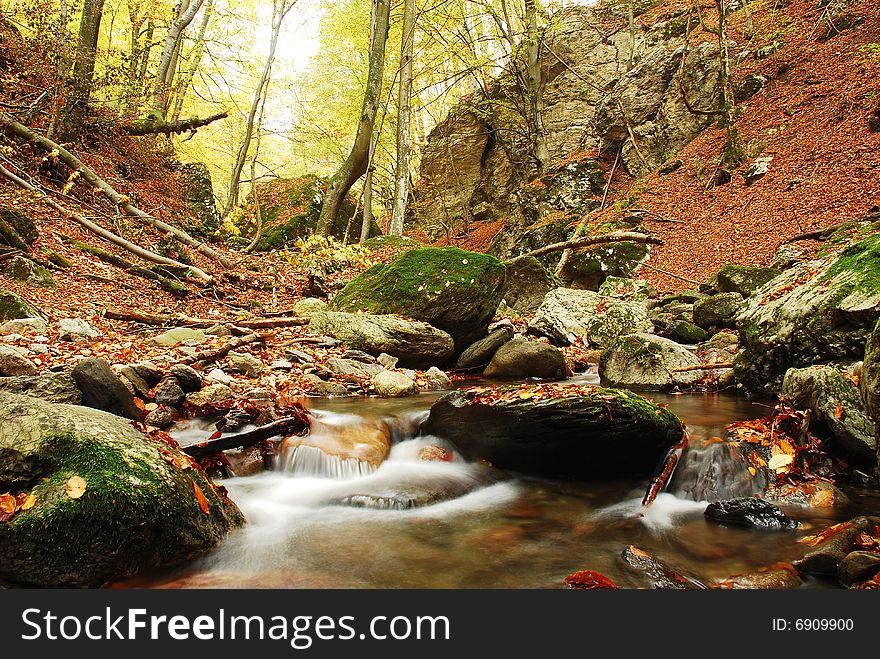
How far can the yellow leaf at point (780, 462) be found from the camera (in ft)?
12.4

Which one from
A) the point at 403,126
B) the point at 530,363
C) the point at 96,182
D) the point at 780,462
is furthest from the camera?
the point at 403,126

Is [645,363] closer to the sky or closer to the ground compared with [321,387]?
closer to the sky

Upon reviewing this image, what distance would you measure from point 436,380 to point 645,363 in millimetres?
2950

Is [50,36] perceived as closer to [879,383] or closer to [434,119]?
[879,383]

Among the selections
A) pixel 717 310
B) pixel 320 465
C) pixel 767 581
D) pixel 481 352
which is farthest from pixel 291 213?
pixel 767 581

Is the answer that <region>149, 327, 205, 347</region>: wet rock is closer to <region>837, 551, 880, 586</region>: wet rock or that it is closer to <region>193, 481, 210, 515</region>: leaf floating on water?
<region>193, 481, 210, 515</region>: leaf floating on water

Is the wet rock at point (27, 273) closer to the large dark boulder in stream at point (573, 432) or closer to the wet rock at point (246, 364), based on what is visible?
the wet rock at point (246, 364)

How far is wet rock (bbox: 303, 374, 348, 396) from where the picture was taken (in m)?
6.07

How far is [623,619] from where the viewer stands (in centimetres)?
196

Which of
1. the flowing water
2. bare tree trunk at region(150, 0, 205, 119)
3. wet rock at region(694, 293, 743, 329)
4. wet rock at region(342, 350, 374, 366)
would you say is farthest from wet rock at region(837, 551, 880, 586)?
bare tree trunk at region(150, 0, 205, 119)

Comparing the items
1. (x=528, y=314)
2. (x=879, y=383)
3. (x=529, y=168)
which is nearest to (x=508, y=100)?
(x=529, y=168)

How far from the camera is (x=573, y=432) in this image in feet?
13.4

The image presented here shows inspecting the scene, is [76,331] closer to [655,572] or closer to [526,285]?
[655,572]

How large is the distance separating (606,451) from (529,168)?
67.6ft
